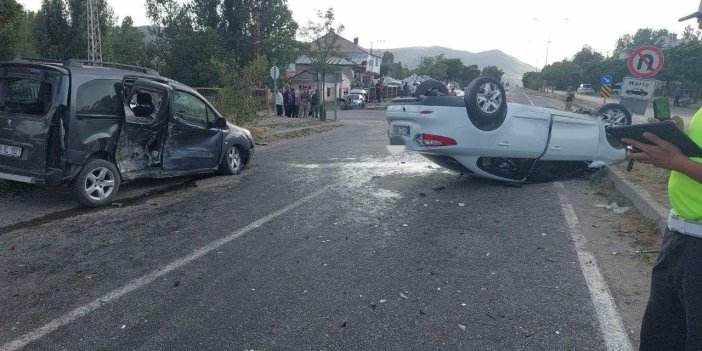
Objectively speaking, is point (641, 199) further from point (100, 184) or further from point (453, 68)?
point (453, 68)

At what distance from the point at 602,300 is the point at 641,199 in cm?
328

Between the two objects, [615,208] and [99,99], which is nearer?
[99,99]

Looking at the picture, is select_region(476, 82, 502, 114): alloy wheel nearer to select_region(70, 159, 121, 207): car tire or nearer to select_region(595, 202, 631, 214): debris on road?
select_region(595, 202, 631, 214): debris on road

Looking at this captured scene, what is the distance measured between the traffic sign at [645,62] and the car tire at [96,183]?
398 inches

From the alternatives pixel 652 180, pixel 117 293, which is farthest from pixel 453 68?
pixel 117 293

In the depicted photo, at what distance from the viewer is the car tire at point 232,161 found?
880 centimetres

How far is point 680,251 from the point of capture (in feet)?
7.07

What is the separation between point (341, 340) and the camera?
3156mm

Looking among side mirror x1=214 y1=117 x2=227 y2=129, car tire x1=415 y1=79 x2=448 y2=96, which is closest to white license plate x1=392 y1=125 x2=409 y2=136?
car tire x1=415 y1=79 x2=448 y2=96

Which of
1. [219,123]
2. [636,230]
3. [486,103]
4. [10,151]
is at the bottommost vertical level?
[636,230]

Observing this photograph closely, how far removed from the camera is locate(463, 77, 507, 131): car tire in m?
7.21

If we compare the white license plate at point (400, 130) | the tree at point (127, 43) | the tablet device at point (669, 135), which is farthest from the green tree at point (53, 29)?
the tablet device at point (669, 135)

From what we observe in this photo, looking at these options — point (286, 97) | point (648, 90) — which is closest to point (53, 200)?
point (648, 90)

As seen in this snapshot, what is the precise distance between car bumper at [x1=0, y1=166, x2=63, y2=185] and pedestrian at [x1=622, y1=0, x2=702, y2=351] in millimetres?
6296
